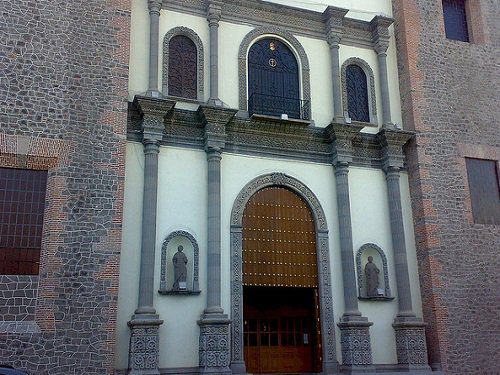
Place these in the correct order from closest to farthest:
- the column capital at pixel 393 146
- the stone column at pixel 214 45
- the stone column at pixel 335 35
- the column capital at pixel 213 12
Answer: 1. the stone column at pixel 214 45
2. the column capital at pixel 213 12
3. the column capital at pixel 393 146
4. the stone column at pixel 335 35

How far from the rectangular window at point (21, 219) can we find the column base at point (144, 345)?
2353mm

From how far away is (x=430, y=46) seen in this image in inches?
651

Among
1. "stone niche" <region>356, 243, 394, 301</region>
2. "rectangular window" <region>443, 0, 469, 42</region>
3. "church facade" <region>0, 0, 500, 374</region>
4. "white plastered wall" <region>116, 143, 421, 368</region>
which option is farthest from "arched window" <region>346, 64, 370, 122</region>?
"stone niche" <region>356, 243, 394, 301</region>

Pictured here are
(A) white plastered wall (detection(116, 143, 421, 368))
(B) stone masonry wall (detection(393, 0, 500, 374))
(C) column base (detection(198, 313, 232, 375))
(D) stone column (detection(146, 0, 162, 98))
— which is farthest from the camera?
(B) stone masonry wall (detection(393, 0, 500, 374))

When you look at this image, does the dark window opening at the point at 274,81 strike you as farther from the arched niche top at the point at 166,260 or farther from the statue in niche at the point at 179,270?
the statue in niche at the point at 179,270

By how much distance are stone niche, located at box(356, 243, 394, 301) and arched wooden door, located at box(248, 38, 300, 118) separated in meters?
4.03

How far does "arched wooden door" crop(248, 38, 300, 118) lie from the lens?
1487 centimetres

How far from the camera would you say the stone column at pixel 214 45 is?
1413cm

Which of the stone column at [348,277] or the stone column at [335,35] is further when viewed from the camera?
the stone column at [335,35]

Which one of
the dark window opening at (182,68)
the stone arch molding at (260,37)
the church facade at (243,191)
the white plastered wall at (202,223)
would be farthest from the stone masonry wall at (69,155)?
the stone arch molding at (260,37)

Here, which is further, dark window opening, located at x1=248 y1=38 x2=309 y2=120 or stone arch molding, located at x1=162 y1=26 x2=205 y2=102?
dark window opening, located at x1=248 y1=38 x2=309 y2=120

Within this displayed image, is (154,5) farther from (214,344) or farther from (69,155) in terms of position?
(214,344)

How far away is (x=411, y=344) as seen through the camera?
1391cm

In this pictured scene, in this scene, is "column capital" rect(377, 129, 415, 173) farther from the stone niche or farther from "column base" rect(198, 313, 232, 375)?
"column base" rect(198, 313, 232, 375)
